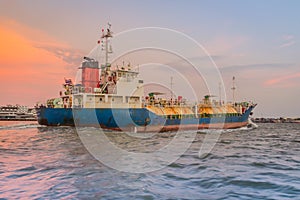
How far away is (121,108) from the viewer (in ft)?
104

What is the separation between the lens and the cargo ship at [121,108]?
1271 inches

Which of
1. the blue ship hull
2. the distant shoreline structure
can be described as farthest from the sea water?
the distant shoreline structure

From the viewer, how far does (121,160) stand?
12398 mm

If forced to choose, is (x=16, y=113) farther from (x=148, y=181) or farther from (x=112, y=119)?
(x=148, y=181)

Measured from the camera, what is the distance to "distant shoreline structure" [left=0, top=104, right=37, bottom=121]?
119 meters

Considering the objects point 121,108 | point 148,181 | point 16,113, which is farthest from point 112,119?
point 16,113

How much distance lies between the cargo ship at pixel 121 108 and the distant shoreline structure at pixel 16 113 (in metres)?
84.5

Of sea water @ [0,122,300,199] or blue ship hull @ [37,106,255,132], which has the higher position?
blue ship hull @ [37,106,255,132]

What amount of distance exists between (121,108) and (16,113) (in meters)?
112

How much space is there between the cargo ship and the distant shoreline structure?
277ft

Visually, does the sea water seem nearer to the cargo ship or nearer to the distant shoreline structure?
the cargo ship

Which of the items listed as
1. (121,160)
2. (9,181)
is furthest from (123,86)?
(9,181)

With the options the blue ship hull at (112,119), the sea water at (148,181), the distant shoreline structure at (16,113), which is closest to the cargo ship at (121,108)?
the blue ship hull at (112,119)

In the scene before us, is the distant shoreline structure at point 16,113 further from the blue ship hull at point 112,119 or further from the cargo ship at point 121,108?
the blue ship hull at point 112,119
